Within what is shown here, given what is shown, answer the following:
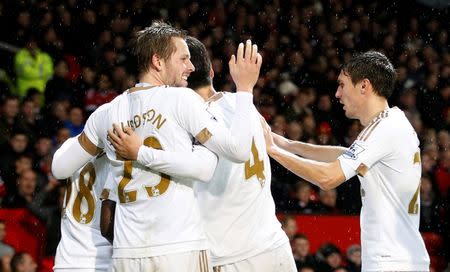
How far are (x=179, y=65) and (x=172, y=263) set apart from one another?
3.26ft

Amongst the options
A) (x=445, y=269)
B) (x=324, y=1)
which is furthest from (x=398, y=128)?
(x=324, y=1)

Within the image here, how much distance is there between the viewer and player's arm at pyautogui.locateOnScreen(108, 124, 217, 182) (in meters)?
4.21

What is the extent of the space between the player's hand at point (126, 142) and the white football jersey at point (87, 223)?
663 millimetres

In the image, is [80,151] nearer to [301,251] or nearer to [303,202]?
[301,251]

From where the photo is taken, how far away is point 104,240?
5.04m

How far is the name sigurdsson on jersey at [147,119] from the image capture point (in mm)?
4305

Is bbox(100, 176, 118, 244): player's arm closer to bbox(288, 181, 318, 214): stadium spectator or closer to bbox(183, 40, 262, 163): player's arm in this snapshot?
bbox(183, 40, 262, 163): player's arm

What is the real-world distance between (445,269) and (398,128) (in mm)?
5684

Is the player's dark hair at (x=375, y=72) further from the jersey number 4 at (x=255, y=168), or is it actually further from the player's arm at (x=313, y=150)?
the player's arm at (x=313, y=150)

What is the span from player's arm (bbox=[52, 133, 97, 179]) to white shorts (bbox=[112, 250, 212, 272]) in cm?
61

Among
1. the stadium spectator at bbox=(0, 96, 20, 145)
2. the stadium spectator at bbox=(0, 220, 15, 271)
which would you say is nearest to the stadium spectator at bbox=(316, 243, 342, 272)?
the stadium spectator at bbox=(0, 220, 15, 271)

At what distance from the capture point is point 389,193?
4711 mm

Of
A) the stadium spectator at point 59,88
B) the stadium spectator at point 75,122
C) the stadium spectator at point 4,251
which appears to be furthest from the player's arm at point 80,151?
the stadium spectator at point 59,88

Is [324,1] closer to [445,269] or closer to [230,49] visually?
[230,49]
